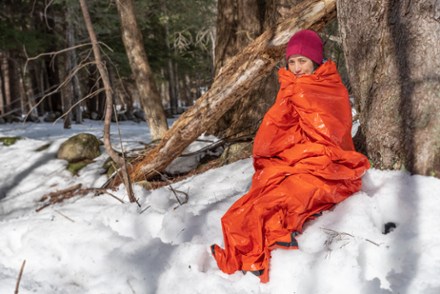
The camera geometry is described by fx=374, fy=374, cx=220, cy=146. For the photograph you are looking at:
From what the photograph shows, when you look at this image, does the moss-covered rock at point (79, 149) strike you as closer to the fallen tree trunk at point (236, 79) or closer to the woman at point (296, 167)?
the fallen tree trunk at point (236, 79)

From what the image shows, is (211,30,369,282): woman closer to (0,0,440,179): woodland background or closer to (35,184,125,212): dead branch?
(0,0,440,179): woodland background

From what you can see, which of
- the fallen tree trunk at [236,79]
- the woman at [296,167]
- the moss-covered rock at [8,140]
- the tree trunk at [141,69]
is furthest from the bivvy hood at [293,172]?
the moss-covered rock at [8,140]

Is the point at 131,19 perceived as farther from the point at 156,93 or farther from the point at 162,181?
the point at 162,181

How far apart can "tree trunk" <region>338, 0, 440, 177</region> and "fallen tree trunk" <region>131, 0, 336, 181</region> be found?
0.95 metres

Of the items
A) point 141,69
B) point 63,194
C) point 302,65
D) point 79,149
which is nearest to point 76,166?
point 79,149

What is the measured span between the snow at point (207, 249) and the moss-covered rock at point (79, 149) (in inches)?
145

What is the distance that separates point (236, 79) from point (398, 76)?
6.95 feet

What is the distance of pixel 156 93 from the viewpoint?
23.4 ft

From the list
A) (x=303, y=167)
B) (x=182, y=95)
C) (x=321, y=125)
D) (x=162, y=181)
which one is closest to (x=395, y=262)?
(x=303, y=167)

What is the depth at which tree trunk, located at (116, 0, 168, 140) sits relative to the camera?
6.80 m

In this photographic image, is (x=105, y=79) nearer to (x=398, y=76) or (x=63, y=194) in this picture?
(x=398, y=76)

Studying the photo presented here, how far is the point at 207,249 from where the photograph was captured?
9.49 ft

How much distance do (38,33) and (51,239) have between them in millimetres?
14347

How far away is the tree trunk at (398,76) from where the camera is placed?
2.71m
